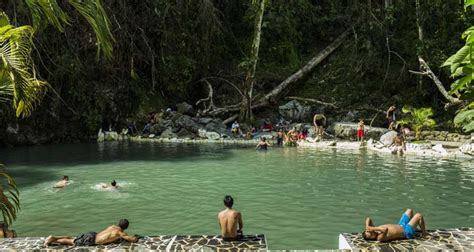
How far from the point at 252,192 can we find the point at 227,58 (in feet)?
72.8

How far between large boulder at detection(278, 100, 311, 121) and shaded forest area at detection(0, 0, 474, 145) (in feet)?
2.84

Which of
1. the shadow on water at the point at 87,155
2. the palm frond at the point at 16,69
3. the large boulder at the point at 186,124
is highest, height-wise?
the palm frond at the point at 16,69

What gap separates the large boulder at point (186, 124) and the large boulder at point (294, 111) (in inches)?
236

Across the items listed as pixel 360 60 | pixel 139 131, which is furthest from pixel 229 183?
pixel 360 60

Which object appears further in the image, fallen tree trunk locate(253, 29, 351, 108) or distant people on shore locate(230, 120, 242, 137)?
fallen tree trunk locate(253, 29, 351, 108)

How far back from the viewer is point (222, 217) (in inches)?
284

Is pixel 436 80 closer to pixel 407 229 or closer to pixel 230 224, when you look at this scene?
pixel 407 229

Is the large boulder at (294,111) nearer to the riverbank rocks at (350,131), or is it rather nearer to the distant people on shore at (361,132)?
the riverbank rocks at (350,131)

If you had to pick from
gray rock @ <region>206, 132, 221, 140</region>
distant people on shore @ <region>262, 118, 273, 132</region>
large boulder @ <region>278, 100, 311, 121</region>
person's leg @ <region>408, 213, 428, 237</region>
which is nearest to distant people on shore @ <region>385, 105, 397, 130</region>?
large boulder @ <region>278, 100, 311, 121</region>

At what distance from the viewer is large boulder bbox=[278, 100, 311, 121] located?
2841 centimetres

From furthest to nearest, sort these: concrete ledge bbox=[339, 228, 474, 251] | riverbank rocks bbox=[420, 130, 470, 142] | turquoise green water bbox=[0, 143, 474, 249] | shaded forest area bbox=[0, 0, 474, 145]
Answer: shaded forest area bbox=[0, 0, 474, 145] < riverbank rocks bbox=[420, 130, 470, 142] < turquoise green water bbox=[0, 143, 474, 249] < concrete ledge bbox=[339, 228, 474, 251]

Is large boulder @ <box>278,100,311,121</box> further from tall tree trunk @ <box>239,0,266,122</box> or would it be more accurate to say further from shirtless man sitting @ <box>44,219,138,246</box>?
shirtless man sitting @ <box>44,219,138,246</box>

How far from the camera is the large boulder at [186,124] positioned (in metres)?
26.2

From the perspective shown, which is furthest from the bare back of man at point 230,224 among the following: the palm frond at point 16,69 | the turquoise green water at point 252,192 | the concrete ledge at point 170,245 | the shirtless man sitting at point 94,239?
the palm frond at point 16,69
